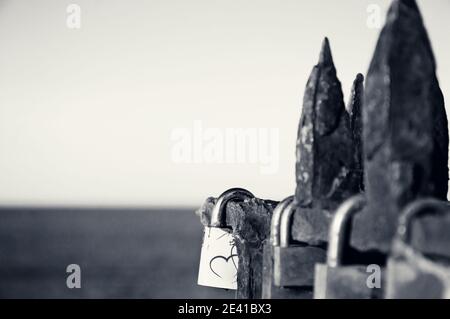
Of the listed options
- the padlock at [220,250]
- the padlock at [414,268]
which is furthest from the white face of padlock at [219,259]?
the padlock at [414,268]

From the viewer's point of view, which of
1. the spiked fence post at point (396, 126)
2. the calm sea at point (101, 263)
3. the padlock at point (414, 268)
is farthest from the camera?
the calm sea at point (101, 263)

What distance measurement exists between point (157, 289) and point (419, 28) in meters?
53.9

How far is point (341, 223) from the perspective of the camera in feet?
12.2

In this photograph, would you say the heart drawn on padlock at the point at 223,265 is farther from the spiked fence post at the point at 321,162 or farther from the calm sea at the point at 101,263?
the calm sea at the point at 101,263

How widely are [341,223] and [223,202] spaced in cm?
189

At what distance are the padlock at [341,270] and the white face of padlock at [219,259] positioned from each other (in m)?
1.83

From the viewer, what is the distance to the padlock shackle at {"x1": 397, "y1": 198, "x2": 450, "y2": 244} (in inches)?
127

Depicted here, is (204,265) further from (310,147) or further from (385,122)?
(385,122)

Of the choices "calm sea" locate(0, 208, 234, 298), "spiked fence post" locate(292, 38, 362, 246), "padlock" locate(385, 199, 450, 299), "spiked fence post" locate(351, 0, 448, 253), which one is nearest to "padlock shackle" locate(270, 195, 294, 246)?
"spiked fence post" locate(292, 38, 362, 246)

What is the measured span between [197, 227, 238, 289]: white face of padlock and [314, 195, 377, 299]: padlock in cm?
183

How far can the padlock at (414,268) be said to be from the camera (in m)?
3.16

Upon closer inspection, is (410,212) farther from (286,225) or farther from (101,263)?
(101,263)
